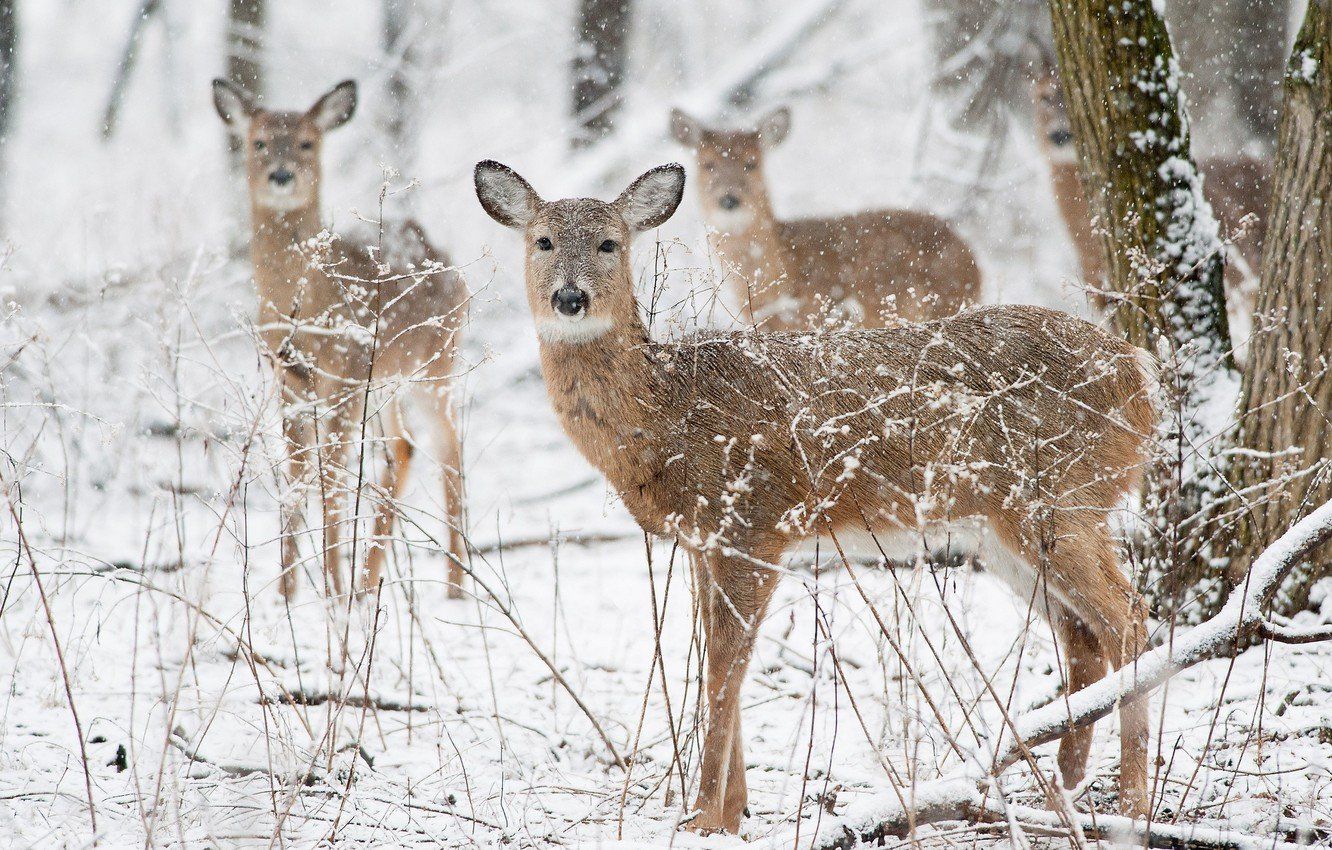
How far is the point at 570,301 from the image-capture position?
391 centimetres

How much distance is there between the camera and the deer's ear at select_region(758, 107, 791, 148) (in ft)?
32.3

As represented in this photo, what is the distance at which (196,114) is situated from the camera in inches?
631

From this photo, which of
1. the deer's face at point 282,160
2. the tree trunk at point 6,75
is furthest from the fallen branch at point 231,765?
the tree trunk at point 6,75

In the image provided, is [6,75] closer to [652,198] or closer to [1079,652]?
[652,198]

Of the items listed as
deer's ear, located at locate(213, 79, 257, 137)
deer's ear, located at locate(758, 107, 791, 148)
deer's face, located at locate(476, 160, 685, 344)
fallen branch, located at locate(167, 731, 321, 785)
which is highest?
deer's ear, located at locate(758, 107, 791, 148)

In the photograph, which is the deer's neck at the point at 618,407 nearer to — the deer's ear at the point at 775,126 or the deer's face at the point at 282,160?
the deer's face at the point at 282,160

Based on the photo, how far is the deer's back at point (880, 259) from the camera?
28.2 feet

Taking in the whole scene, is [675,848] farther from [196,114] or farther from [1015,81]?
[196,114]

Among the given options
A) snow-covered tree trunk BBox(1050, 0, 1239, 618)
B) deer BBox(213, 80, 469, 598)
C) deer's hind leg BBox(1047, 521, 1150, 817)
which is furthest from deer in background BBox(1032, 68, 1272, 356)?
deer BBox(213, 80, 469, 598)

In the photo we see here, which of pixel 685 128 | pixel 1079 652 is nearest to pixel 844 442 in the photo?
pixel 1079 652

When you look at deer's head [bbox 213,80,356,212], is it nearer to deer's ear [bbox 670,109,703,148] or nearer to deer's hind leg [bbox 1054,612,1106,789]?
deer's ear [bbox 670,109,703,148]

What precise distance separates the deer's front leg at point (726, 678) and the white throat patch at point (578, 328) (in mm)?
847

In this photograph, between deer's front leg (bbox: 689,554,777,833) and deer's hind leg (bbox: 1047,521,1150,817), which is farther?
deer's hind leg (bbox: 1047,521,1150,817)

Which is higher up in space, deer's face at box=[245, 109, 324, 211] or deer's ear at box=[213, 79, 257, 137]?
deer's ear at box=[213, 79, 257, 137]
